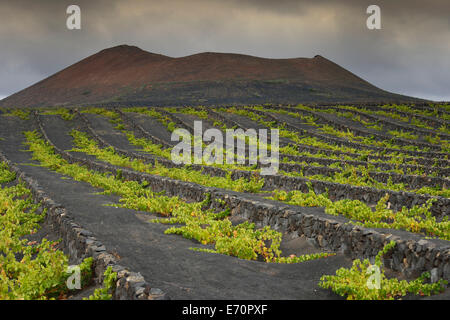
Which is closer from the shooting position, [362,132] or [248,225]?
[248,225]

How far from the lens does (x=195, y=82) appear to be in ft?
322

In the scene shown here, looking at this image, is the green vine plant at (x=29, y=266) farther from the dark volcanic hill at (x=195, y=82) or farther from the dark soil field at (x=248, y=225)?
the dark volcanic hill at (x=195, y=82)

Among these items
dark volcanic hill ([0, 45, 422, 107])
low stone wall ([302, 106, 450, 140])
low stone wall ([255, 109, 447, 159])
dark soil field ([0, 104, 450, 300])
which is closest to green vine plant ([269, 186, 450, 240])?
dark soil field ([0, 104, 450, 300])

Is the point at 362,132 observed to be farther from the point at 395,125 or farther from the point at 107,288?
the point at 107,288

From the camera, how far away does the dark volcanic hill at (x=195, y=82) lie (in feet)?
289

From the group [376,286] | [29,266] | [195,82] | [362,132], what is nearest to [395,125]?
[362,132]

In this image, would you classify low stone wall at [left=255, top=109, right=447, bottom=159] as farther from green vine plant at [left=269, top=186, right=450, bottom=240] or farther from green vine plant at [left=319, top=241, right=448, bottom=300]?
green vine plant at [left=319, top=241, right=448, bottom=300]

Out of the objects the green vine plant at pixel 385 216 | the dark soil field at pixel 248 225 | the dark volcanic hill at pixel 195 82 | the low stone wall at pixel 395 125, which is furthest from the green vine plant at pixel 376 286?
the dark volcanic hill at pixel 195 82

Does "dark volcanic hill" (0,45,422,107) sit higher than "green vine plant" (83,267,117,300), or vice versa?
"dark volcanic hill" (0,45,422,107)

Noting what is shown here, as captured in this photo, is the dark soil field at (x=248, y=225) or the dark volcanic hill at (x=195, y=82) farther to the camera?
the dark volcanic hill at (x=195, y=82)

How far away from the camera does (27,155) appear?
120 ft

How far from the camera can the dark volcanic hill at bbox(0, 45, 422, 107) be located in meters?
88.0

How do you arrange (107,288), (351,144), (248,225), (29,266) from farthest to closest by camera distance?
(351,144), (248,225), (29,266), (107,288)

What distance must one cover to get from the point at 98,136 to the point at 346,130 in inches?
1010
